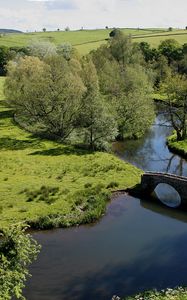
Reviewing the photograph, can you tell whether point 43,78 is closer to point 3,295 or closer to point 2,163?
point 2,163

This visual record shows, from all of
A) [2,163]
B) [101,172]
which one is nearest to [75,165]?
[101,172]

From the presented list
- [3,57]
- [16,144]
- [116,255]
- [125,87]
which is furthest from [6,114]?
[3,57]

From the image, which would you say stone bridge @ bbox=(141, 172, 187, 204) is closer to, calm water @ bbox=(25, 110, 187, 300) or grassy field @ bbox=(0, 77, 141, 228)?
grassy field @ bbox=(0, 77, 141, 228)

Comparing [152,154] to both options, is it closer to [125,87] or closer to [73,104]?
[73,104]

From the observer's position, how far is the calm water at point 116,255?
1481 inches

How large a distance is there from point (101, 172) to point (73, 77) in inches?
991

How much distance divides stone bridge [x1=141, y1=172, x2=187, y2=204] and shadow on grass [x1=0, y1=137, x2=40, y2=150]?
83.6 ft

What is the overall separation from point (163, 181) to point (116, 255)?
16.8m

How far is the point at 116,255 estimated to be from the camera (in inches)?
1706

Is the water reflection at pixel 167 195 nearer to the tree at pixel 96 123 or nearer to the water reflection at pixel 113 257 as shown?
the water reflection at pixel 113 257

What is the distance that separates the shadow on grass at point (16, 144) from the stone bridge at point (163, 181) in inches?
1004

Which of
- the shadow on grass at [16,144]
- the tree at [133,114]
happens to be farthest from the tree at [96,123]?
the tree at [133,114]

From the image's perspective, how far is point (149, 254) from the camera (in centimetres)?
4366

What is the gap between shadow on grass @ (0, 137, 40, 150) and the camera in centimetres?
7569
